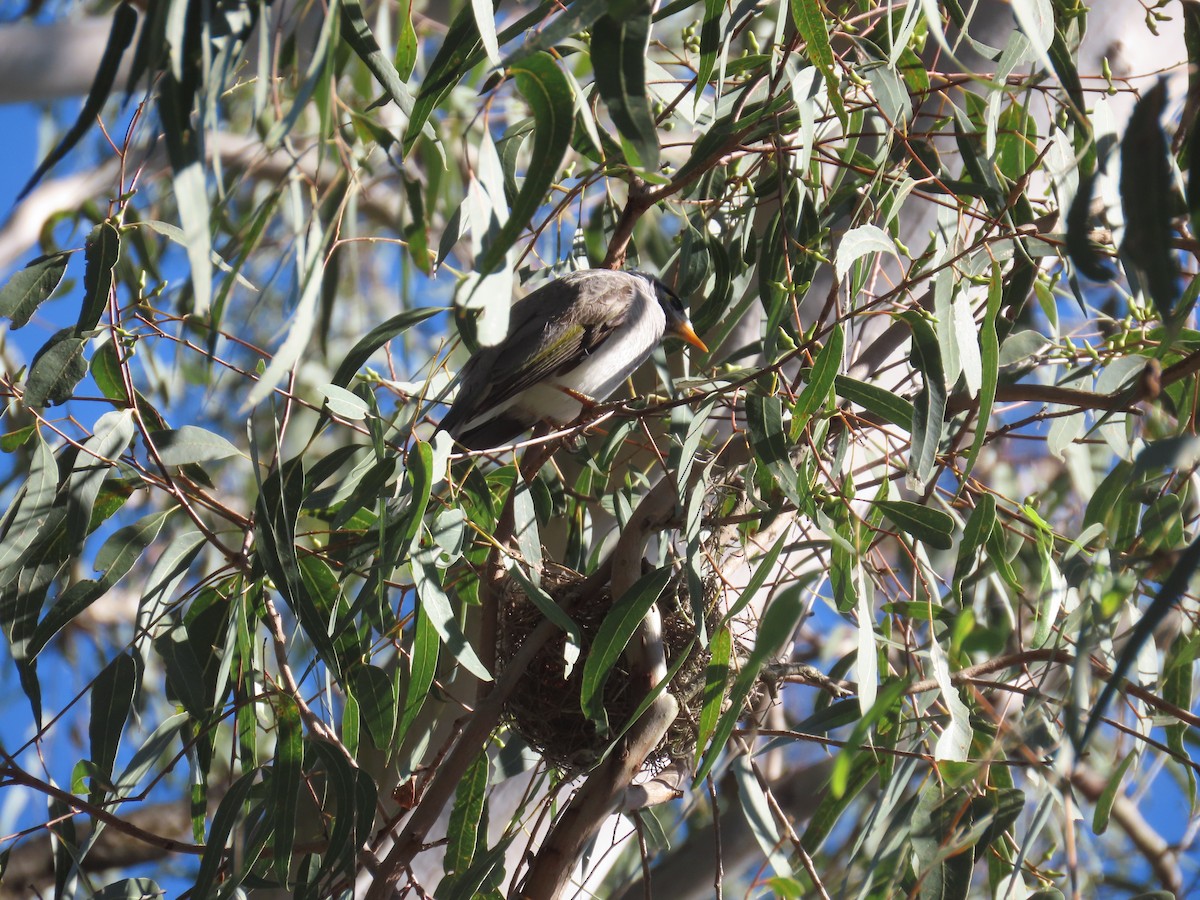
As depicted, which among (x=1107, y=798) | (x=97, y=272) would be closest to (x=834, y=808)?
(x=1107, y=798)

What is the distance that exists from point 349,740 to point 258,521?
0.48m

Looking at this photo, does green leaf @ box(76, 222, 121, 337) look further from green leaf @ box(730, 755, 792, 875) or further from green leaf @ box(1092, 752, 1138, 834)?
green leaf @ box(1092, 752, 1138, 834)

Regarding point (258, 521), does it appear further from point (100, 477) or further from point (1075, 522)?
point (1075, 522)

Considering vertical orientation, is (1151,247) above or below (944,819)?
above

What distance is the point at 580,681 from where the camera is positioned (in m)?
2.37

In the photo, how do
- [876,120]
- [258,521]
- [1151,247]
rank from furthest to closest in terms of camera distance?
[876,120] → [258,521] → [1151,247]

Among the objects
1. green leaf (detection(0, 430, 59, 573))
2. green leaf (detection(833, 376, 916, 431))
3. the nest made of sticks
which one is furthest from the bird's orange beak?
green leaf (detection(0, 430, 59, 573))

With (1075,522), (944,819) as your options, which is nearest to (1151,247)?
(944,819)

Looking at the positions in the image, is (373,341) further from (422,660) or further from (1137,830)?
(1137,830)

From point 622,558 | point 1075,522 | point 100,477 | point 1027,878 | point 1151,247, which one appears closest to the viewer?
point 1151,247

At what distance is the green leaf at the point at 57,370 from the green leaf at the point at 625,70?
1147mm

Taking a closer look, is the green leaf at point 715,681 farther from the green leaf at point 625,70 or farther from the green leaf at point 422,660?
the green leaf at point 625,70

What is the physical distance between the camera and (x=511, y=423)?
2.95 m

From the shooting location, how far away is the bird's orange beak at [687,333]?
2793mm
